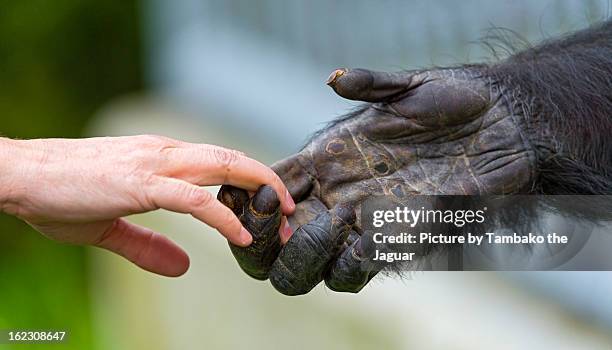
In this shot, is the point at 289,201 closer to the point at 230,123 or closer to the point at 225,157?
the point at 225,157

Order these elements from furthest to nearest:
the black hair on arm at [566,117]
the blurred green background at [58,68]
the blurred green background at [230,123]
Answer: the blurred green background at [58,68]
the blurred green background at [230,123]
the black hair on arm at [566,117]

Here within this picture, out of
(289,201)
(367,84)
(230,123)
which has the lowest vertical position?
(230,123)

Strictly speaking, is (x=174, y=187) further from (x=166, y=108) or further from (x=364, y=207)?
(x=166, y=108)

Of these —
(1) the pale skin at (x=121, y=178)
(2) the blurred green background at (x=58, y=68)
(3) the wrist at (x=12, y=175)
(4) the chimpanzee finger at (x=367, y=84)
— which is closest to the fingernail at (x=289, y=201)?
(1) the pale skin at (x=121, y=178)

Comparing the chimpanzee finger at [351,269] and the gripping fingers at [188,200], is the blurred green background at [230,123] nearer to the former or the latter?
the chimpanzee finger at [351,269]

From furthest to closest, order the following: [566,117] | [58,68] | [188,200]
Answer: [58,68], [566,117], [188,200]

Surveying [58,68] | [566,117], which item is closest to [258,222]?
[566,117]

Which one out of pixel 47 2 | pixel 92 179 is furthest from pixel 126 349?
pixel 92 179
